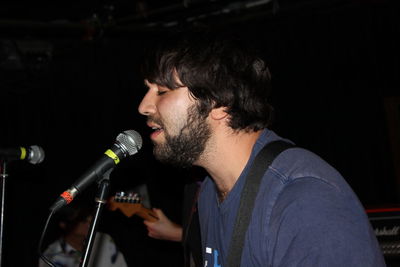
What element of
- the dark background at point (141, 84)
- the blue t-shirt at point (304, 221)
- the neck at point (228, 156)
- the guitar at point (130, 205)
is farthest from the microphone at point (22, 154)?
the dark background at point (141, 84)

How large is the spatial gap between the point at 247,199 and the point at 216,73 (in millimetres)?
583

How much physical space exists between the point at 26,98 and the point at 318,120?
2.72 meters

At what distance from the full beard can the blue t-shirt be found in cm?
22

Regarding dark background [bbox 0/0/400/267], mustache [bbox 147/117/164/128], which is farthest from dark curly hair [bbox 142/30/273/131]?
dark background [bbox 0/0/400/267]

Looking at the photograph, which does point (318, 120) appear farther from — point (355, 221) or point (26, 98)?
point (355, 221)

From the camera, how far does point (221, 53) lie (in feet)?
6.50

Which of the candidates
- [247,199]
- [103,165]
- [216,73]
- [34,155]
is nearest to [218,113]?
[216,73]

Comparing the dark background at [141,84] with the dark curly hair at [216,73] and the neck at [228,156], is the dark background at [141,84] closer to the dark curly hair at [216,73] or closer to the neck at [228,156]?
the dark curly hair at [216,73]

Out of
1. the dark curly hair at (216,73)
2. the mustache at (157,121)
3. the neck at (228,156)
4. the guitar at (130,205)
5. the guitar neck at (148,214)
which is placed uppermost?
the dark curly hair at (216,73)

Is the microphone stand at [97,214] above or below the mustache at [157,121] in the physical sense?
below

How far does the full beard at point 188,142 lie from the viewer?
6.03 feet

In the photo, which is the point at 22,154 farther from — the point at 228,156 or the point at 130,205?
the point at 130,205

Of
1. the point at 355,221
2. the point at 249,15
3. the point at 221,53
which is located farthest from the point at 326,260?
the point at 249,15

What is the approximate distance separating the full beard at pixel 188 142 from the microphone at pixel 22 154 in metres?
0.76
